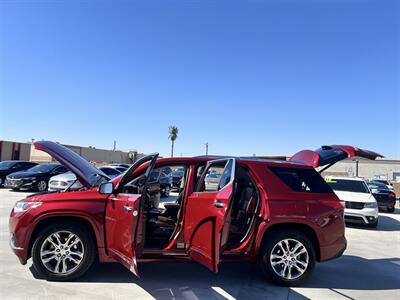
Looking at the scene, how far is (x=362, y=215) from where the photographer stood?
1039 cm

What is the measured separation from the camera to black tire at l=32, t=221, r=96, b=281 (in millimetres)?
4609

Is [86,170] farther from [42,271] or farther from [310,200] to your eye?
[310,200]

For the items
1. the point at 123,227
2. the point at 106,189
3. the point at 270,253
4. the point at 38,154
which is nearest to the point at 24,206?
the point at 106,189

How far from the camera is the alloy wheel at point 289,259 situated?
491 centimetres

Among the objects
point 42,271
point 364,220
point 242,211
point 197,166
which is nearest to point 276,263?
point 242,211

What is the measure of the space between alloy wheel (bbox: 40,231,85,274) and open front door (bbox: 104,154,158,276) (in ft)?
1.42

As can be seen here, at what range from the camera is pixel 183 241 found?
188 inches

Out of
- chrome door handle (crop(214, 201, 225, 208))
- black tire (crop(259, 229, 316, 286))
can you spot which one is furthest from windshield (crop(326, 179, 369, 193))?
chrome door handle (crop(214, 201, 225, 208))

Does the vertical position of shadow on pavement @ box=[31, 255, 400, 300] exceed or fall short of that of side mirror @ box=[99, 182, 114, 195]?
it falls short

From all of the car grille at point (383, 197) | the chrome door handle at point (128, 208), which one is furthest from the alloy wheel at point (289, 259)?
the car grille at point (383, 197)

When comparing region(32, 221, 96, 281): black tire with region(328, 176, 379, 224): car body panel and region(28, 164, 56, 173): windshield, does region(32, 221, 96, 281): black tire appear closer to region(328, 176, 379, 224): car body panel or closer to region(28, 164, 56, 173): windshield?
region(328, 176, 379, 224): car body panel

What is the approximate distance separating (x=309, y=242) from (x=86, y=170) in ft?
11.8

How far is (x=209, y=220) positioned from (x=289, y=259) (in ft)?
4.95

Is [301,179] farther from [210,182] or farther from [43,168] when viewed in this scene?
[43,168]
